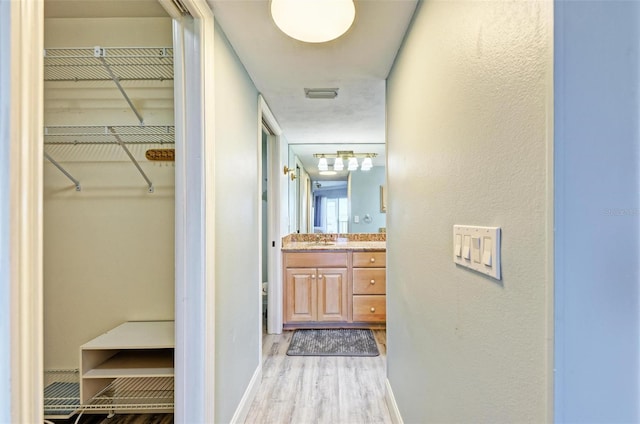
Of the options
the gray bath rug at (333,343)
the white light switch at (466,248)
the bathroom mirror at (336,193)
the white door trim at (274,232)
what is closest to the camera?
the white light switch at (466,248)

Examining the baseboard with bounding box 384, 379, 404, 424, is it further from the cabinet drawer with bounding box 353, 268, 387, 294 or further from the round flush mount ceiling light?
the round flush mount ceiling light

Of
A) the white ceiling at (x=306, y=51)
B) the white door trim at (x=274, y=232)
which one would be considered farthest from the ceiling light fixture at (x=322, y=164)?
the white ceiling at (x=306, y=51)

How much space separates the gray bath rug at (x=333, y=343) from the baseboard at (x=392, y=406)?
0.65m

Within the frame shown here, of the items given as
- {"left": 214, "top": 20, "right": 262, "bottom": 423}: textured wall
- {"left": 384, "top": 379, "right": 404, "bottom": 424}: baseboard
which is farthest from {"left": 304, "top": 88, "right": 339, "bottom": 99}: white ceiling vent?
{"left": 384, "top": 379, "right": 404, "bottom": 424}: baseboard

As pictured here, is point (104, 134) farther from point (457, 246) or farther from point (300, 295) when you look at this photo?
point (300, 295)

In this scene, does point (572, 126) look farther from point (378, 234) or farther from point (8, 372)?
point (378, 234)

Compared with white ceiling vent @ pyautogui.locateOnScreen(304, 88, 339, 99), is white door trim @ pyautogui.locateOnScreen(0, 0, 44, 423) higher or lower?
lower

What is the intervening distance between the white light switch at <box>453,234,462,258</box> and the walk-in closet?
4.82 feet

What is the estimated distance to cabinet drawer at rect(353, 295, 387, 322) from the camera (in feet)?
9.89

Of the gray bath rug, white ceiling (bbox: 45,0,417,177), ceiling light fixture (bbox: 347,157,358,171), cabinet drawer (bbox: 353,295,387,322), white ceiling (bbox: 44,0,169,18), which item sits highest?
white ceiling (bbox: 44,0,169,18)

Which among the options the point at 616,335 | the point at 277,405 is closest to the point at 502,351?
the point at 616,335

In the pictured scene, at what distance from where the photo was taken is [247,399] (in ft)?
5.81

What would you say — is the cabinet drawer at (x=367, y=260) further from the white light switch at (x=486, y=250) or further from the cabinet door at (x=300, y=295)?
the white light switch at (x=486, y=250)

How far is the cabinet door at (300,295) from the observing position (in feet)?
9.91
